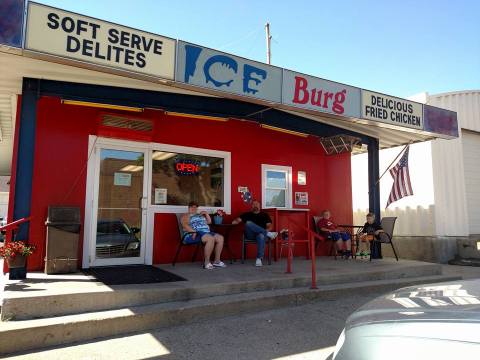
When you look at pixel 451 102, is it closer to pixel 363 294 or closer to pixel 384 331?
pixel 363 294

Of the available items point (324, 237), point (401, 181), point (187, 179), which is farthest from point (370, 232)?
point (187, 179)

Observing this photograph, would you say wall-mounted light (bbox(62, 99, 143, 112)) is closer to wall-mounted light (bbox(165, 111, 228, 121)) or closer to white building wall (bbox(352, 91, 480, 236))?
wall-mounted light (bbox(165, 111, 228, 121))

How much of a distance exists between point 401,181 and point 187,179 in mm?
4559

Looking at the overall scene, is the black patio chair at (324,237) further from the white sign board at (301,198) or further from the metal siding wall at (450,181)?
the metal siding wall at (450,181)

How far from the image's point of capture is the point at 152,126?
6.63 m

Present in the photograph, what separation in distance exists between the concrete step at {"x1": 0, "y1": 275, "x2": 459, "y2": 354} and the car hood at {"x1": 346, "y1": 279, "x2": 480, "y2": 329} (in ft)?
8.48

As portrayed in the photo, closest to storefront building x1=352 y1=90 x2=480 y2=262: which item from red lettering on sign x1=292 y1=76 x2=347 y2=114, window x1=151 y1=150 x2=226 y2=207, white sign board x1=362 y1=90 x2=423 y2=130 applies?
white sign board x1=362 y1=90 x2=423 y2=130

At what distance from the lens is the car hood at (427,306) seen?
1.83m

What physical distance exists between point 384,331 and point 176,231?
215 inches

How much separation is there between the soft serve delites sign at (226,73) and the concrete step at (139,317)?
2.69 metres

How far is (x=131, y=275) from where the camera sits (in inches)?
220

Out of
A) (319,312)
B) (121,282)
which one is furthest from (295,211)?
(121,282)

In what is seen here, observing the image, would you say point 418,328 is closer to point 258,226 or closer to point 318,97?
point 318,97

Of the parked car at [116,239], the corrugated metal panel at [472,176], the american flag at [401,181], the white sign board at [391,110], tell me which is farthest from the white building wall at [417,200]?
the parked car at [116,239]
